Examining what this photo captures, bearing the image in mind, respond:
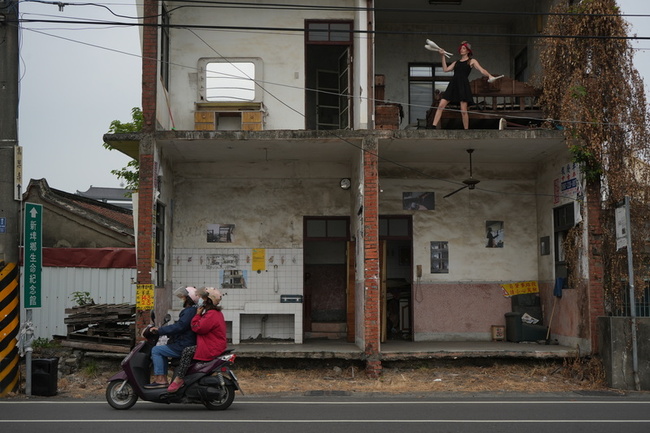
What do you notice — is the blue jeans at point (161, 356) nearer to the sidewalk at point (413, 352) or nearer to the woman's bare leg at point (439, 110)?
the sidewalk at point (413, 352)

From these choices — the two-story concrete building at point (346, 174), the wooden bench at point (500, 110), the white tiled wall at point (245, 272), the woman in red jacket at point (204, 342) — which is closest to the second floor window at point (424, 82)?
the two-story concrete building at point (346, 174)

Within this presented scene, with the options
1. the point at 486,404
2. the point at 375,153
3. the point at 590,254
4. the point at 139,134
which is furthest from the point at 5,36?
the point at 590,254

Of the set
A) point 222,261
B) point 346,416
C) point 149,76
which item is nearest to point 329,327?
point 222,261

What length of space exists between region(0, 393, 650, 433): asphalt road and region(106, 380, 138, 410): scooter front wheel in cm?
16

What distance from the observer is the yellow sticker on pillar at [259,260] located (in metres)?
17.7

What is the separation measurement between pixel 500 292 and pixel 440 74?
5.45 metres

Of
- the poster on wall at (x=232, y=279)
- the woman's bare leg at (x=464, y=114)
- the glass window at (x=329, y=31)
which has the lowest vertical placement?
the poster on wall at (x=232, y=279)

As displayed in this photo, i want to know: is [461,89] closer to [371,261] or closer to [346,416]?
[371,261]

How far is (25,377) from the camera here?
13.8m

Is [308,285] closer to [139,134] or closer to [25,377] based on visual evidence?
[139,134]

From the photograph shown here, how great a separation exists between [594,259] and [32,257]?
10255 millimetres

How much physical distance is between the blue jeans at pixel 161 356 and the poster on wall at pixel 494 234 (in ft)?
29.7

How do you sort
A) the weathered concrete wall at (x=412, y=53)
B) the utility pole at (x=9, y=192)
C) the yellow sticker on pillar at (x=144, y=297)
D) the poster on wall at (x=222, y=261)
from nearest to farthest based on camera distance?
the utility pole at (x=9, y=192), the yellow sticker on pillar at (x=144, y=297), the poster on wall at (x=222, y=261), the weathered concrete wall at (x=412, y=53)

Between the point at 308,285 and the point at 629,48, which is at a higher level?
the point at 629,48
